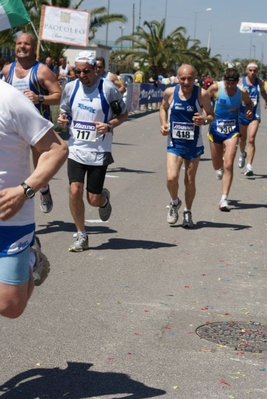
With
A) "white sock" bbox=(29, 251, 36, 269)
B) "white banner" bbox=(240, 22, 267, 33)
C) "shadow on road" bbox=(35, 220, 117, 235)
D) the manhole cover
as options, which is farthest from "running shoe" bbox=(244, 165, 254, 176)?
"white banner" bbox=(240, 22, 267, 33)

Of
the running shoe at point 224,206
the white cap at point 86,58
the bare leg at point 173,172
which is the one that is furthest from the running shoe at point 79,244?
the running shoe at point 224,206

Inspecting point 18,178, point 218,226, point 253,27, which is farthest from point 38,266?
point 253,27

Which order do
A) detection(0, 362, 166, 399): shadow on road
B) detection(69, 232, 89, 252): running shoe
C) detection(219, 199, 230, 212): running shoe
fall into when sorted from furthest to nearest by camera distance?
detection(219, 199, 230, 212): running shoe < detection(69, 232, 89, 252): running shoe < detection(0, 362, 166, 399): shadow on road

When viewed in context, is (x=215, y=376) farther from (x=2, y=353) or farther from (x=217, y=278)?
(x=217, y=278)

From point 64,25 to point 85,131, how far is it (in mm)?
14070

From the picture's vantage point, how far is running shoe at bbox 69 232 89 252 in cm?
840

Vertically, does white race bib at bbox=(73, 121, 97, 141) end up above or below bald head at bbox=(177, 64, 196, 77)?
below

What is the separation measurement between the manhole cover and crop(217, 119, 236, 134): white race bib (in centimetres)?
577

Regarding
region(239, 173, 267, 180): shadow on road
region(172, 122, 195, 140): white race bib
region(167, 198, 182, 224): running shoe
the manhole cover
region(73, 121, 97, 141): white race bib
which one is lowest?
region(239, 173, 267, 180): shadow on road

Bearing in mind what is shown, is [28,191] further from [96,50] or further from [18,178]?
[96,50]

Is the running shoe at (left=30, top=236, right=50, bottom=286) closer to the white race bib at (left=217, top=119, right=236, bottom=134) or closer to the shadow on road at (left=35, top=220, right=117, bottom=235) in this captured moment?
the shadow on road at (left=35, top=220, right=117, bottom=235)

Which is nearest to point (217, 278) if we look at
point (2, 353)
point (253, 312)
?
point (253, 312)

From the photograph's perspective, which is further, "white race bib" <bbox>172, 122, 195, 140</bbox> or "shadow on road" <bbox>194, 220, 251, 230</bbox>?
"shadow on road" <bbox>194, 220, 251, 230</bbox>

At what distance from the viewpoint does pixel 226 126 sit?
38.2ft
